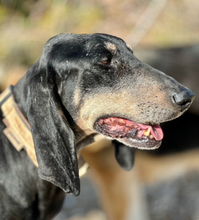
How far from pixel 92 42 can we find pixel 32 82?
1.54 ft

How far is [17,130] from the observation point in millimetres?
2943

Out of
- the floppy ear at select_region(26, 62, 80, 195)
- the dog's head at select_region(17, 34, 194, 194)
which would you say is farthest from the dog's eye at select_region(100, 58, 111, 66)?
the floppy ear at select_region(26, 62, 80, 195)

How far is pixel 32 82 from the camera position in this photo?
111 inches

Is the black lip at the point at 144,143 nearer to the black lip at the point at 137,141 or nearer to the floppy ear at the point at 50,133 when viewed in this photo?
the black lip at the point at 137,141

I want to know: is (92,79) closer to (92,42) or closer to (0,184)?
(92,42)

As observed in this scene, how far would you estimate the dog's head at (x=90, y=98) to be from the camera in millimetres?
2760

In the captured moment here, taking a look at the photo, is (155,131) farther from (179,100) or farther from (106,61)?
(106,61)

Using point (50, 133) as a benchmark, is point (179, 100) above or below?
below

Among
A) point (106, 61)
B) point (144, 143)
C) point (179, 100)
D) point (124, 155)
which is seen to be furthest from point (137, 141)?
point (124, 155)

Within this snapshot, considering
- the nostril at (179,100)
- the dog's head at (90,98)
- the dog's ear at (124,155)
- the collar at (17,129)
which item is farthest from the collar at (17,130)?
the nostril at (179,100)

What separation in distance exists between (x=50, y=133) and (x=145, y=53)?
2.25 m

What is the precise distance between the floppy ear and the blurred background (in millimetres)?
1847

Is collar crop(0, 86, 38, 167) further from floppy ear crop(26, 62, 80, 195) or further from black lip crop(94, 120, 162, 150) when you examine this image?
black lip crop(94, 120, 162, 150)

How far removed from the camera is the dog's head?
9.05ft
